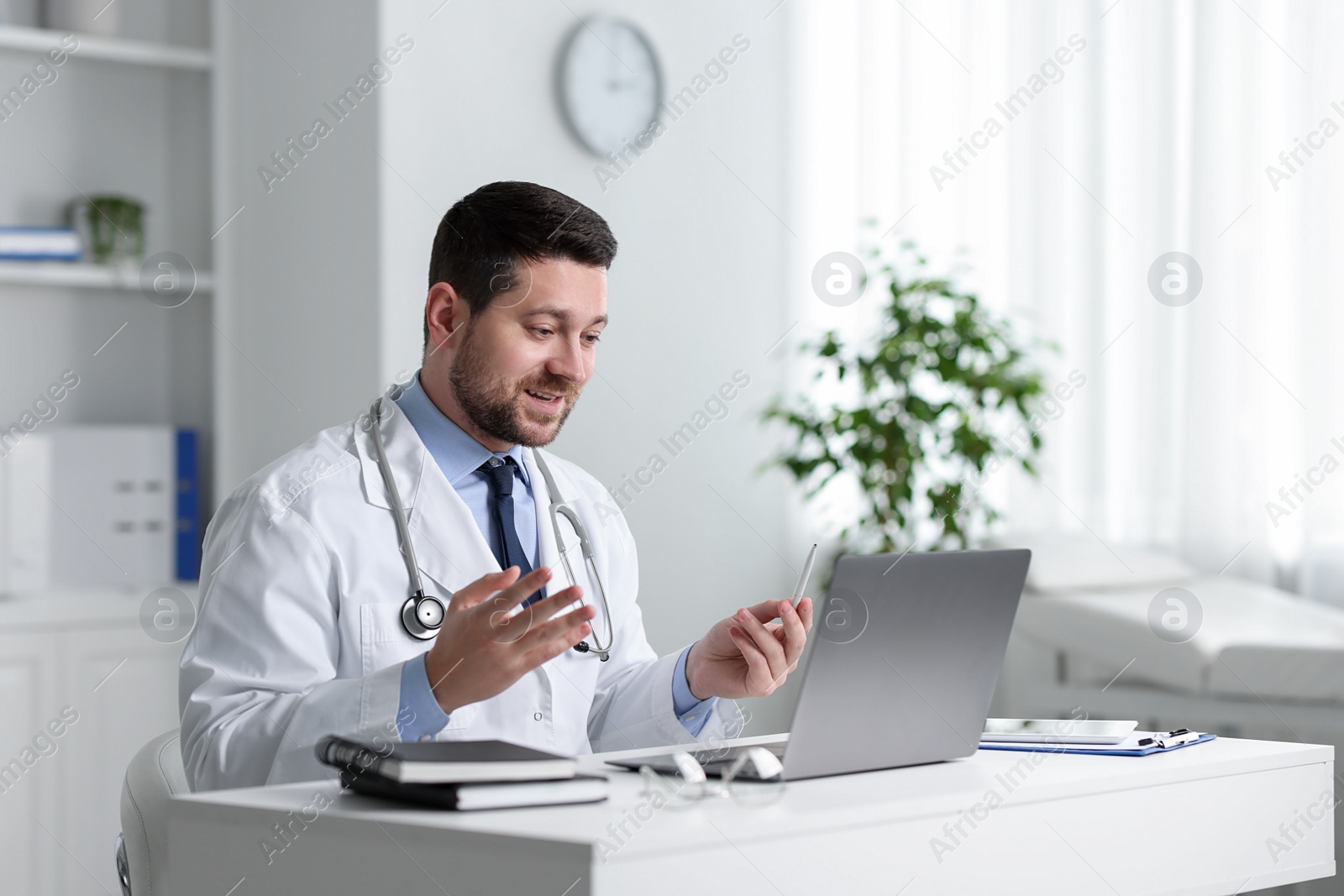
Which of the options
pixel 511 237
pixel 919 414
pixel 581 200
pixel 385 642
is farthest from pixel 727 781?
pixel 581 200

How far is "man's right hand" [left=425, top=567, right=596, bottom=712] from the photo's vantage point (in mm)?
1106

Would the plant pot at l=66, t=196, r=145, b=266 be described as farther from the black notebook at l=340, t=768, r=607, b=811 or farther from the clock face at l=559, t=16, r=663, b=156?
the black notebook at l=340, t=768, r=607, b=811

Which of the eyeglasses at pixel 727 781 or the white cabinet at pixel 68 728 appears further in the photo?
the white cabinet at pixel 68 728

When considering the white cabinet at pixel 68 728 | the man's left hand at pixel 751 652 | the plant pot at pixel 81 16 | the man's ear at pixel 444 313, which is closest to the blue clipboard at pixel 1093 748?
the man's left hand at pixel 751 652

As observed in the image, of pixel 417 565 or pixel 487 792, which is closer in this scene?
pixel 487 792

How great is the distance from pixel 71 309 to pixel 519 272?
79.9 inches

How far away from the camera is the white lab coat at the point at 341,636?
132cm

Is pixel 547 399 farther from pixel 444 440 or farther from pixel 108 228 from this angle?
pixel 108 228

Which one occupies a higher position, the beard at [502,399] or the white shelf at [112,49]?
the white shelf at [112,49]

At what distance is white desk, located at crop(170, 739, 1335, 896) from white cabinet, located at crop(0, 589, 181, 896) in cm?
197

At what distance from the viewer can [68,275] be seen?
9.87ft

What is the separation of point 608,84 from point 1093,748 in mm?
2390

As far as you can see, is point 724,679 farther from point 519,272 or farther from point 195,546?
point 195,546

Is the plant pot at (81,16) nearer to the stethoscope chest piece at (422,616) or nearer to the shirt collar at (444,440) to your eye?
the shirt collar at (444,440)
